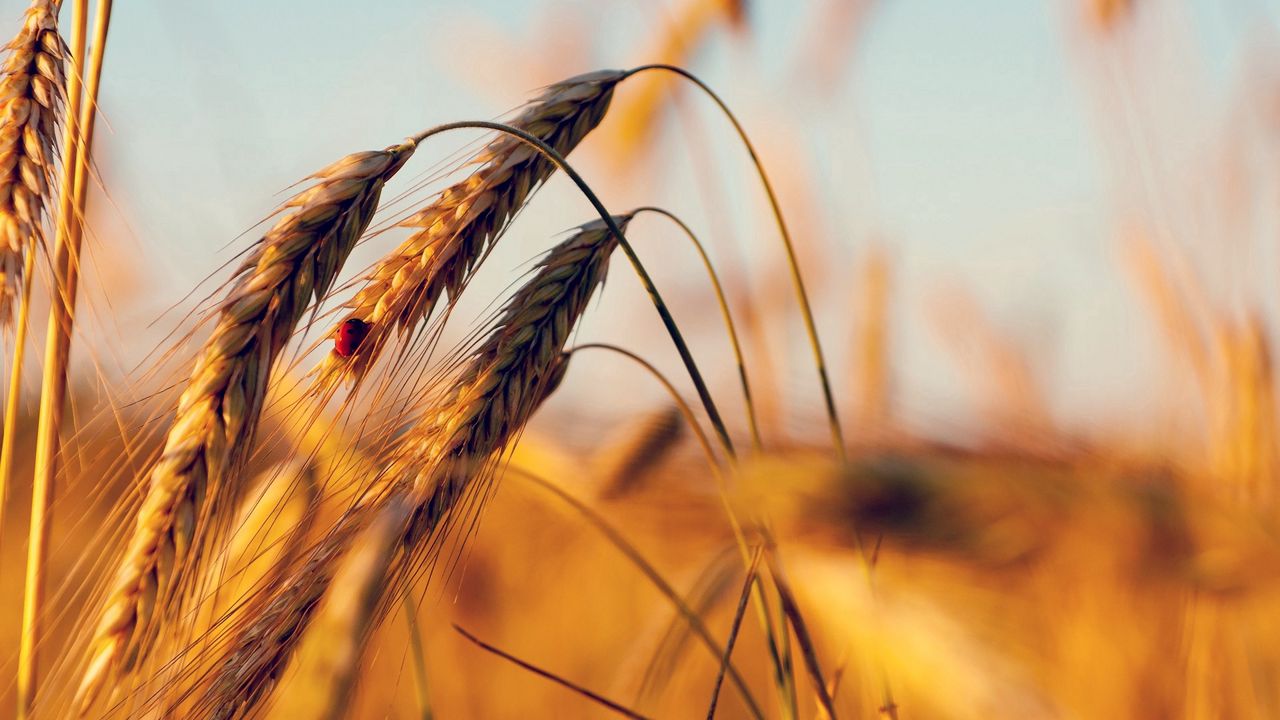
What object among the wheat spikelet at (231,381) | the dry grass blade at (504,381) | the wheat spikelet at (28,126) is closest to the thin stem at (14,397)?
the wheat spikelet at (28,126)

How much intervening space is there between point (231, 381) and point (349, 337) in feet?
0.63

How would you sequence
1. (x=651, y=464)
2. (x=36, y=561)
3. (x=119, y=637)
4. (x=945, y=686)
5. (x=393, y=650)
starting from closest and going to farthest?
(x=119, y=637) < (x=945, y=686) < (x=36, y=561) < (x=651, y=464) < (x=393, y=650)

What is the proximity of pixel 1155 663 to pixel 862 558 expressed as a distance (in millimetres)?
988

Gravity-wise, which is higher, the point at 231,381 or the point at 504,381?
the point at 231,381

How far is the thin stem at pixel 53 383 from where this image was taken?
1118 mm

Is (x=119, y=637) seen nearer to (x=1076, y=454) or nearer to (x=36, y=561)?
(x=36, y=561)

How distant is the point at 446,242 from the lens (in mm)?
1062

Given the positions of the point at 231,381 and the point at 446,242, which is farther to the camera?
the point at 446,242

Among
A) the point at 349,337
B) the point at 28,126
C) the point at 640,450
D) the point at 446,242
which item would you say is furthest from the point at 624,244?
the point at 28,126

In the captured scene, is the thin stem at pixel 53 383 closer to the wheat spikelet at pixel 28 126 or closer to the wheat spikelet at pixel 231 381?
the wheat spikelet at pixel 28 126

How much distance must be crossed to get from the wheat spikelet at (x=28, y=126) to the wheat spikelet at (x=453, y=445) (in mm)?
469

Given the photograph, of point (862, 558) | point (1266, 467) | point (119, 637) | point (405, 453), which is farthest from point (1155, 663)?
point (119, 637)

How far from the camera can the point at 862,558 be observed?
1.25 metres

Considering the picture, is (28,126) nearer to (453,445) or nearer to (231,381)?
(231,381)
